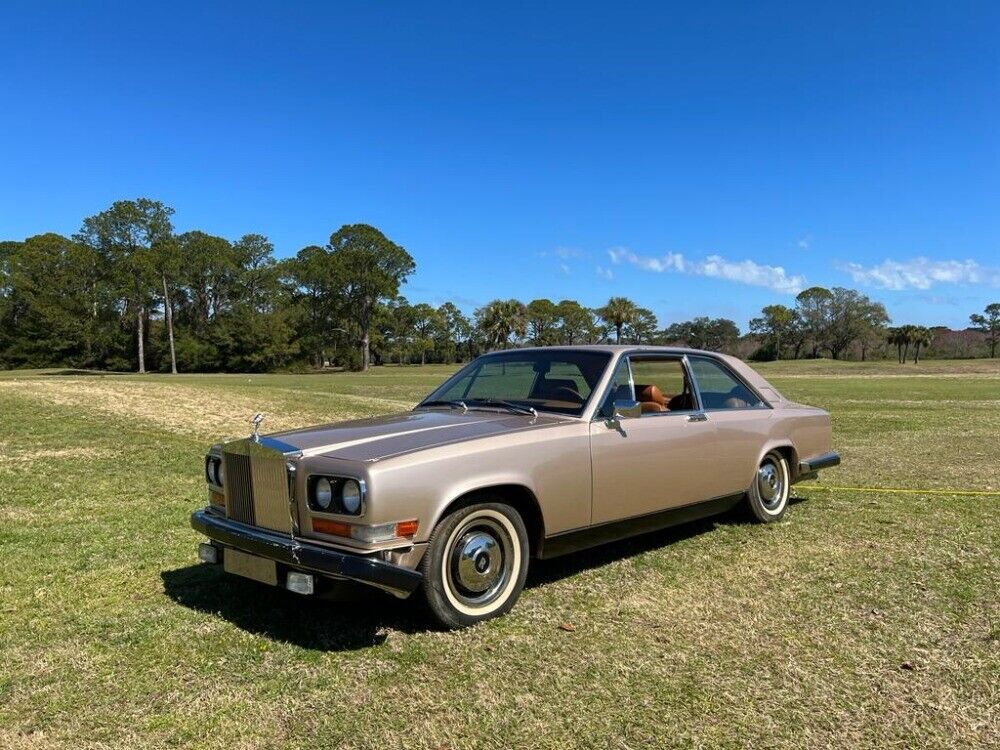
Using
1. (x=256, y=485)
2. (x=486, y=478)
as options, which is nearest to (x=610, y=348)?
(x=486, y=478)

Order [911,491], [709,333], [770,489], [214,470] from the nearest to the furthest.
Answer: [214,470]
[770,489]
[911,491]
[709,333]

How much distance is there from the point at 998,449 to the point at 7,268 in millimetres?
77589

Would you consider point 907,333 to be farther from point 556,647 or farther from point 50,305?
point 556,647

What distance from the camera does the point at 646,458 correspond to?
4.81 metres

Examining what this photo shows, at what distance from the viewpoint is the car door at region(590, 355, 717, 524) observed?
178 inches

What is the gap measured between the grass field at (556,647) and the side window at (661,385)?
1108 millimetres

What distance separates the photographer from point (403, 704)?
3.05m

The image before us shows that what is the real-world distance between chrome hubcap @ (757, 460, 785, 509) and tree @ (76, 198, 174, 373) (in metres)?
63.2

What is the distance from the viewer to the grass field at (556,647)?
9.42 feet

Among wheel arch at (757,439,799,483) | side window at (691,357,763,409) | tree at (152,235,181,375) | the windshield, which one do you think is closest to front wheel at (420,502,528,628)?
the windshield

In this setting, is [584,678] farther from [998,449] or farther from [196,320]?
[196,320]

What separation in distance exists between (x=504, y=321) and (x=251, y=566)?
8722 cm

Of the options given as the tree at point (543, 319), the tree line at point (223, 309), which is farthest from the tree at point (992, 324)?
the tree at point (543, 319)

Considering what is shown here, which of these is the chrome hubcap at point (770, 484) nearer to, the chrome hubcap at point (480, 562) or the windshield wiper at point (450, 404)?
the windshield wiper at point (450, 404)
